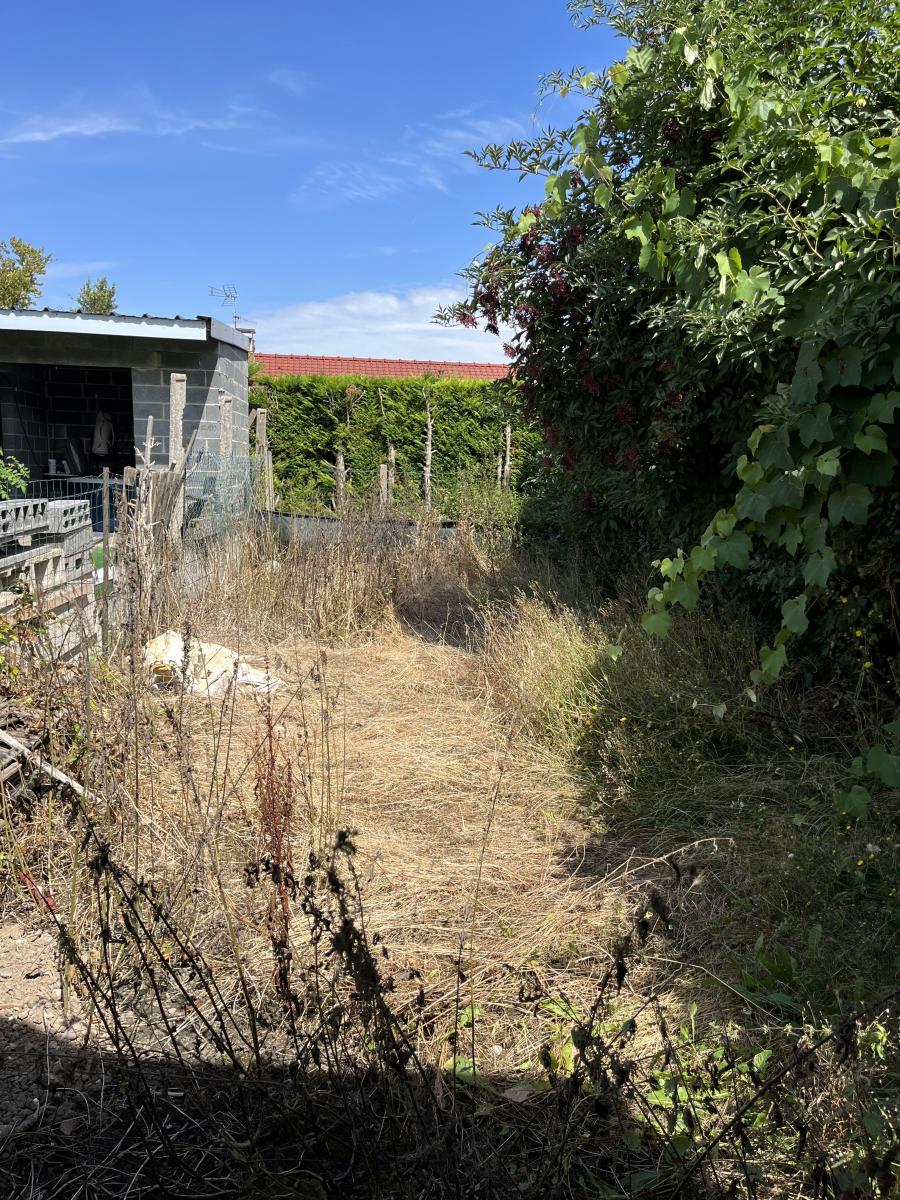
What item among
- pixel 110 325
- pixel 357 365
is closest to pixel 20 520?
pixel 110 325

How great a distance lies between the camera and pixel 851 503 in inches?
88.0

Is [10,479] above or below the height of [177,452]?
below

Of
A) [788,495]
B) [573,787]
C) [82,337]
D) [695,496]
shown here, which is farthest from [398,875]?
[82,337]

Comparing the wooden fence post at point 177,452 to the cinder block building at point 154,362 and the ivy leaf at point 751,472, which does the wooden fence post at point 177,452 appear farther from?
the ivy leaf at point 751,472

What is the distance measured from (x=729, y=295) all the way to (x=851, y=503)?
3.44 ft

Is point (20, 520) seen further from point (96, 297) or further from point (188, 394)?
point (96, 297)

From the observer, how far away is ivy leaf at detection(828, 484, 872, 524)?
87.4 inches

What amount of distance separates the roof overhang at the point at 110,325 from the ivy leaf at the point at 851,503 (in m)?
8.12

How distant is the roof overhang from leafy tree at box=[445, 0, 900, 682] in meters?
4.43

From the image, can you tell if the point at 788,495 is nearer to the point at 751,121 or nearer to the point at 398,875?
the point at 751,121

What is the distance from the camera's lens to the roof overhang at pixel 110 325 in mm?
9164

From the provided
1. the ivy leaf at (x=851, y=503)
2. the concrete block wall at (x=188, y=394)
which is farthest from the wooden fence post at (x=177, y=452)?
the ivy leaf at (x=851, y=503)

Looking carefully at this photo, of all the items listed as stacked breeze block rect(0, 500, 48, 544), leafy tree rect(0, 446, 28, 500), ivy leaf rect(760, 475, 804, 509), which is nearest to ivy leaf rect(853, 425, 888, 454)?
ivy leaf rect(760, 475, 804, 509)

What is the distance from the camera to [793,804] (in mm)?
3484
